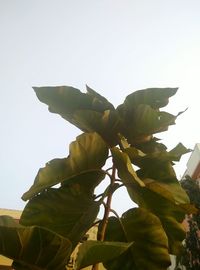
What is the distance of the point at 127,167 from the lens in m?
1.17

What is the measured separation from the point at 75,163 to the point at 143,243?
0.45 meters

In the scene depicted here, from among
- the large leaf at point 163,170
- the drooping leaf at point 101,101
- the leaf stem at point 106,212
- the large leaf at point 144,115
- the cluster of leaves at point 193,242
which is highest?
the drooping leaf at point 101,101

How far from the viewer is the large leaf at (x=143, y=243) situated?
1.27 m

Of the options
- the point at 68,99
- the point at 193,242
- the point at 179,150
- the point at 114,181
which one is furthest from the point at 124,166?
the point at 193,242

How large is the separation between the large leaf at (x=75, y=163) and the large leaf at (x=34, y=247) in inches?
15.7

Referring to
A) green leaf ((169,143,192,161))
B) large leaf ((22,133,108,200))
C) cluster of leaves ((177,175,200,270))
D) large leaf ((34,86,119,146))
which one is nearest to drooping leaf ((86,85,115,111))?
large leaf ((34,86,119,146))

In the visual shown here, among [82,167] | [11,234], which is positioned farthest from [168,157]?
[11,234]

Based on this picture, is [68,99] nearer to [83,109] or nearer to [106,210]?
[83,109]

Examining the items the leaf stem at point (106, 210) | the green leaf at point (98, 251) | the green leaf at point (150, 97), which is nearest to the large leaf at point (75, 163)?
the leaf stem at point (106, 210)

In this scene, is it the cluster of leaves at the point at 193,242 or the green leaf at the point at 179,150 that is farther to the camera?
the cluster of leaves at the point at 193,242

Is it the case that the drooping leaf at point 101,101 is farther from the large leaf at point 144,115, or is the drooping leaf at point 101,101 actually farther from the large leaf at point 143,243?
the large leaf at point 143,243

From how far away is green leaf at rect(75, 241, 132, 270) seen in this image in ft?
2.50

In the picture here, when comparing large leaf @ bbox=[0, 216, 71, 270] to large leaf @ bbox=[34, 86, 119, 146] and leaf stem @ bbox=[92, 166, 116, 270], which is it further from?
large leaf @ bbox=[34, 86, 119, 146]

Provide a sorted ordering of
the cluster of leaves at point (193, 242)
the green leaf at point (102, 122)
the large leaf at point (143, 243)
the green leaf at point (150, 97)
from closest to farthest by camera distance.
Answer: the large leaf at point (143, 243) < the green leaf at point (102, 122) < the green leaf at point (150, 97) < the cluster of leaves at point (193, 242)
